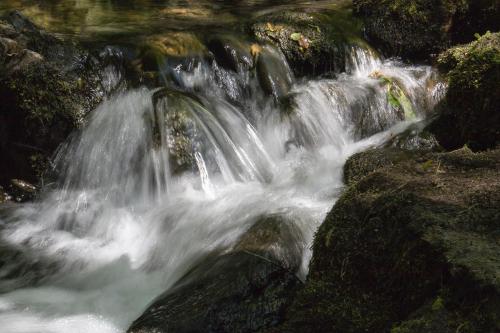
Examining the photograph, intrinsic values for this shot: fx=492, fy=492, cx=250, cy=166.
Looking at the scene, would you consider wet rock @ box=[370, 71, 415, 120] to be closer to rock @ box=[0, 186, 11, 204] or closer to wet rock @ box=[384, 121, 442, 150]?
wet rock @ box=[384, 121, 442, 150]

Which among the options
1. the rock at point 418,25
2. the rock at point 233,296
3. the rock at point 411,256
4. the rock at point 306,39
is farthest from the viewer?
the rock at point 418,25

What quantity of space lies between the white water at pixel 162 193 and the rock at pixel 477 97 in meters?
1.43

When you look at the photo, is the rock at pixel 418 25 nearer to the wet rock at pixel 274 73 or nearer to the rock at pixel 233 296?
the wet rock at pixel 274 73

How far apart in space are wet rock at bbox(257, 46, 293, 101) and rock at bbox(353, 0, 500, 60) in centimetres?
Result: 216

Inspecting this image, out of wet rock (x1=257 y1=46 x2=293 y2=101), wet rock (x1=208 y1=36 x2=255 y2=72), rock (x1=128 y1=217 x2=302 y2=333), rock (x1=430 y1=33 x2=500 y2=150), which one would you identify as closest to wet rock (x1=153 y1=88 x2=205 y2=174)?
wet rock (x1=208 y1=36 x2=255 y2=72)

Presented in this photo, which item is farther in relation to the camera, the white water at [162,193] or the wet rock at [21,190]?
the wet rock at [21,190]

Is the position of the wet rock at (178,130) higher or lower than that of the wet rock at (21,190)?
higher

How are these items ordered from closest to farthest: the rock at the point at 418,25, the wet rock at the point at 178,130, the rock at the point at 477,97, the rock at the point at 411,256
Result: the rock at the point at 411,256, the rock at the point at 477,97, the wet rock at the point at 178,130, the rock at the point at 418,25

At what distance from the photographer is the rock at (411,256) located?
213cm

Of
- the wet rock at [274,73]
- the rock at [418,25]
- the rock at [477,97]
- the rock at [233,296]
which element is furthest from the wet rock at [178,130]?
the rock at [418,25]

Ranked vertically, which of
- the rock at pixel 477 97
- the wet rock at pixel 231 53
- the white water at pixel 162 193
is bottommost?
the white water at pixel 162 193

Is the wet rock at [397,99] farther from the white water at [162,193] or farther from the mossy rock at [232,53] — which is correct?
the mossy rock at [232,53]

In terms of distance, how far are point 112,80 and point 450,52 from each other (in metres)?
4.97

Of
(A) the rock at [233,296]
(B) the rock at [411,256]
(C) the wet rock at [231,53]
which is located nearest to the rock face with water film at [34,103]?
(C) the wet rock at [231,53]
